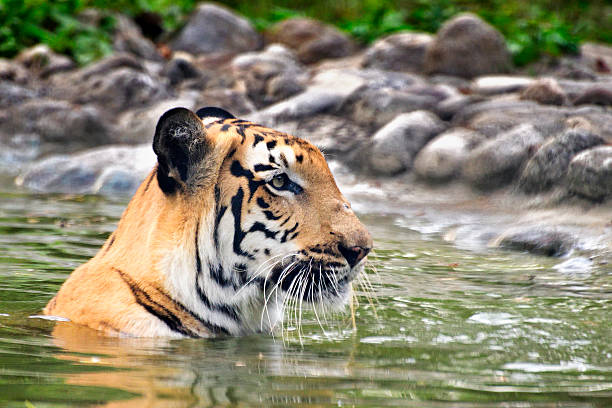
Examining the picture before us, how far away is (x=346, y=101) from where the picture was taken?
11336mm

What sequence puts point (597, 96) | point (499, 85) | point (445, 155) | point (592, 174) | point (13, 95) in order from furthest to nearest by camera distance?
1. point (13, 95)
2. point (499, 85)
3. point (597, 96)
4. point (445, 155)
5. point (592, 174)

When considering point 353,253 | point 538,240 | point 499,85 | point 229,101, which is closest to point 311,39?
point 229,101

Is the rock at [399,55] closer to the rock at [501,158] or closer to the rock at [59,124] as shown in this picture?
the rock at [59,124]

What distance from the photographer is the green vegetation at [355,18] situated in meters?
14.7

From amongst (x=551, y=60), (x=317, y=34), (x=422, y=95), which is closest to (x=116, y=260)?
(x=422, y=95)

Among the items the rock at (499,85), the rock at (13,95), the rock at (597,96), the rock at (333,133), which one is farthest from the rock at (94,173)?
the rock at (597,96)

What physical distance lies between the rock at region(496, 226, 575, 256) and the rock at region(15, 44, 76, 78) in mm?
9490

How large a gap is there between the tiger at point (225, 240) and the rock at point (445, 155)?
5440 mm

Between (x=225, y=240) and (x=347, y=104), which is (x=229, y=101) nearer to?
(x=347, y=104)

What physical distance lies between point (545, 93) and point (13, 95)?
737cm

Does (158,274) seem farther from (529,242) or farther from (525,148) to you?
(525,148)

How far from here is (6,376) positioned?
307 centimetres

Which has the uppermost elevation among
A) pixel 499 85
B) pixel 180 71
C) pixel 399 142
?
pixel 499 85

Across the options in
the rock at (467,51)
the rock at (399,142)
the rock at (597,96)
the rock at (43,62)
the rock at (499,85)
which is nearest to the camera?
the rock at (399,142)
